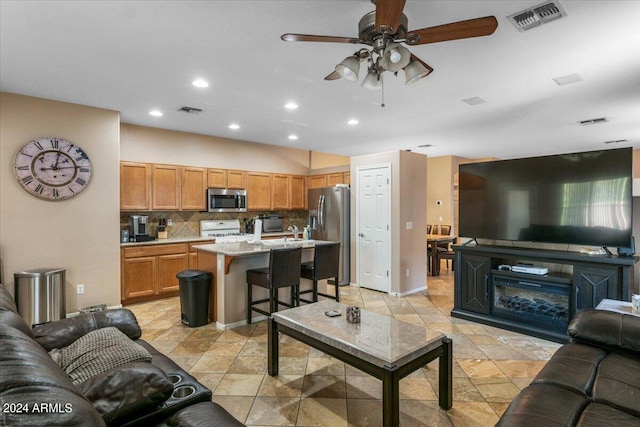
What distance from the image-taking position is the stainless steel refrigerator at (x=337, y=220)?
6.09 meters

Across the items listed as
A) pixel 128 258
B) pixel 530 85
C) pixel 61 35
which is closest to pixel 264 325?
pixel 128 258

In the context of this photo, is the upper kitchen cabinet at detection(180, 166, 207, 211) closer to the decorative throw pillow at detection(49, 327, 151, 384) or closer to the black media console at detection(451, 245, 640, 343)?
the decorative throw pillow at detection(49, 327, 151, 384)

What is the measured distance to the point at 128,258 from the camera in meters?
4.77

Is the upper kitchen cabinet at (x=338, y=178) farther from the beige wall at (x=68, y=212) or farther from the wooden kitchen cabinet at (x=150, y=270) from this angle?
the beige wall at (x=68, y=212)

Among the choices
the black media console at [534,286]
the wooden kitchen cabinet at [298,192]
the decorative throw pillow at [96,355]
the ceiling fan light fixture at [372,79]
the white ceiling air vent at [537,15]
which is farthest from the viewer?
the wooden kitchen cabinet at [298,192]

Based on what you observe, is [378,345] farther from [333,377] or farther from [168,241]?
[168,241]

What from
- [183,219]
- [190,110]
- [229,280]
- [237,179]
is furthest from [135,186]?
[229,280]

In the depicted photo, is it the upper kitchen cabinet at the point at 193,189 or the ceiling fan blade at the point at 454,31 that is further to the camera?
the upper kitchen cabinet at the point at 193,189

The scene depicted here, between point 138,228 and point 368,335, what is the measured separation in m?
4.26

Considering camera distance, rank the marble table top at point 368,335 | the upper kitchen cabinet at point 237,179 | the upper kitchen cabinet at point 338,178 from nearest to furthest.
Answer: the marble table top at point 368,335 → the upper kitchen cabinet at point 237,179 → the upper kitchen cabinet at point 338,178

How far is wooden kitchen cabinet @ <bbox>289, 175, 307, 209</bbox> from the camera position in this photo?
7.36 m

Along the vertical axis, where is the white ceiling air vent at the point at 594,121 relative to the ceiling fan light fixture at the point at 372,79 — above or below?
above

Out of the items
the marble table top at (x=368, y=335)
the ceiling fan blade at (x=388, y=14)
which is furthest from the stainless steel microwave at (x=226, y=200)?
the ceiling fan blade at (x=388, y=14)

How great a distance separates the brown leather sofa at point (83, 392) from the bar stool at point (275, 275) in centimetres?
Result: 171
